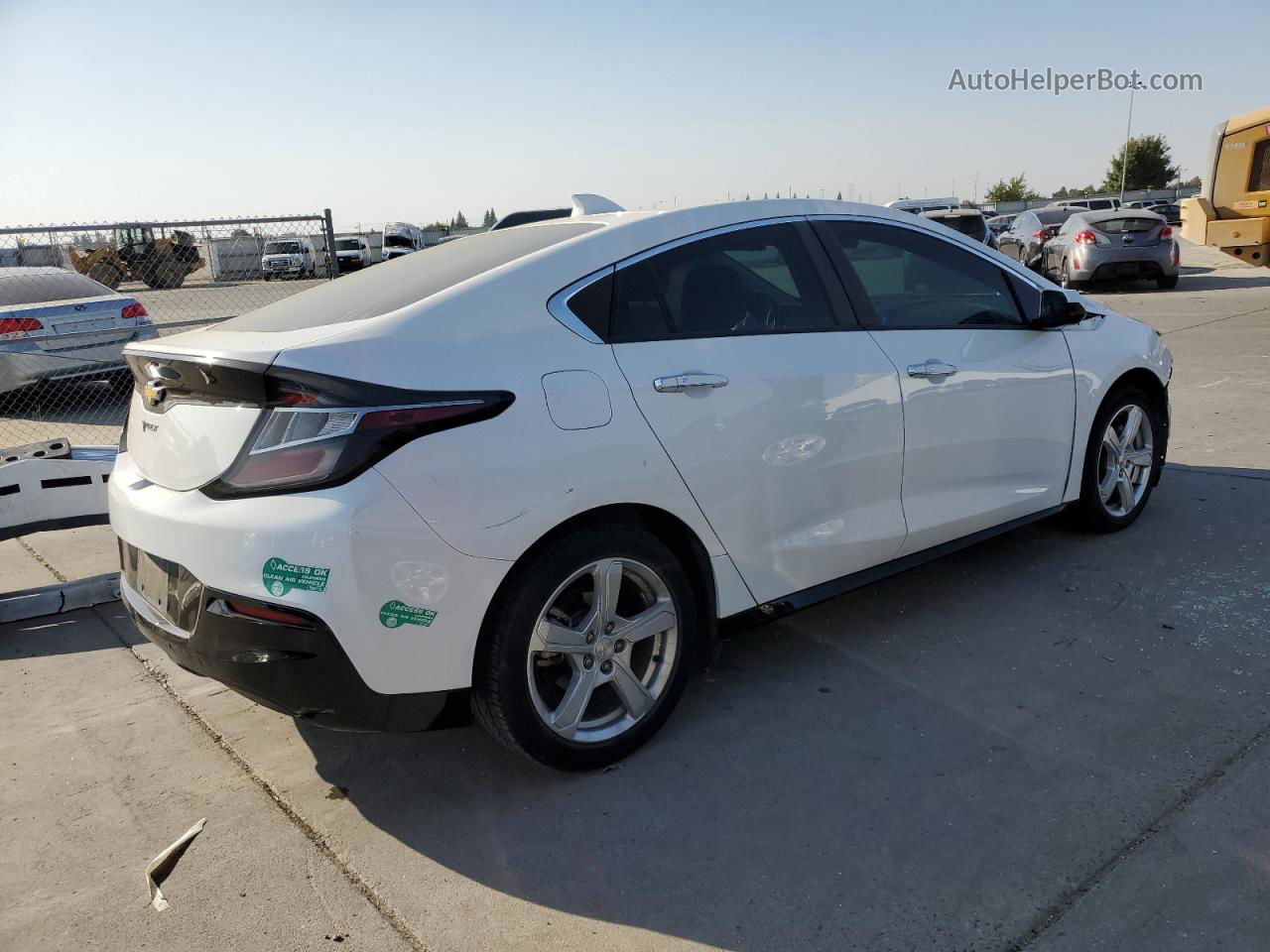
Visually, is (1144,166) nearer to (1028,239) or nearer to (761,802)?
(1028,239)

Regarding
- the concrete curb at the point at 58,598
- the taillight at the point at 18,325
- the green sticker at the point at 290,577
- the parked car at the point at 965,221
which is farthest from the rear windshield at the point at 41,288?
the parked car at the point at 965,221

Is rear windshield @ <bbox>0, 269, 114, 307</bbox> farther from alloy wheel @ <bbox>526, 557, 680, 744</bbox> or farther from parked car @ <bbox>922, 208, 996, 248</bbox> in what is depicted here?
parked car @ <bbox>922, 208, 996, 248</bbox>

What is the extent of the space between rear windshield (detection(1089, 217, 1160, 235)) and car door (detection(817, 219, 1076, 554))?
1534 centimetres

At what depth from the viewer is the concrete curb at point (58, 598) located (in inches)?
171

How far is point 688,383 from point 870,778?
129 centimetres

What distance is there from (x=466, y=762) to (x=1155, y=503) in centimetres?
408

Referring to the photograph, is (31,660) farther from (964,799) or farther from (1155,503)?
(1155,503)

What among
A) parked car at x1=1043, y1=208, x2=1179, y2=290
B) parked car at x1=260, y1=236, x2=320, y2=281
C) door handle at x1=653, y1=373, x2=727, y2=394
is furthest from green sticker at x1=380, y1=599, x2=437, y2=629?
parked car at x1=1043, y1=208, x2=1179, y2=290

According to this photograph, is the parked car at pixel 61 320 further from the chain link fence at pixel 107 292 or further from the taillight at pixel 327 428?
the taillight at pixel 327 428

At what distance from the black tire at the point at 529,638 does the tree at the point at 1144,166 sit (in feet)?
266

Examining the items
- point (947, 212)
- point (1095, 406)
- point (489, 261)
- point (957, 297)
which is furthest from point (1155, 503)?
point (947, 212)

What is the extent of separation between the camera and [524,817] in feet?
9.49

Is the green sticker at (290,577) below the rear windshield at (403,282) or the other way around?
below

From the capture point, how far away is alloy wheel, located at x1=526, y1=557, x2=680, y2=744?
2924 mm
